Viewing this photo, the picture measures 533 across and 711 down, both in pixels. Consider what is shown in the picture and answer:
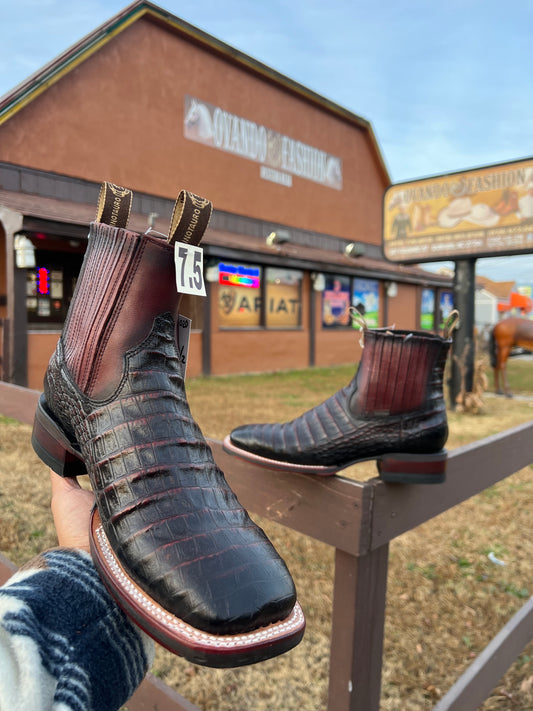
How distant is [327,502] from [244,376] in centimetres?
902

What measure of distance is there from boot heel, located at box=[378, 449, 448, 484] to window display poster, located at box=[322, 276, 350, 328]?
11.0 m

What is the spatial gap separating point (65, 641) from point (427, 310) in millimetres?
16537

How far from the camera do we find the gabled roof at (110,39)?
23.6 feet

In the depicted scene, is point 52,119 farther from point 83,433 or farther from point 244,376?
point 83,433

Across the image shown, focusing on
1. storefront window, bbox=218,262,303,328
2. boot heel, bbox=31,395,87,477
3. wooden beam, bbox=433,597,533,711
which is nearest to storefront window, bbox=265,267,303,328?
storefront window, bbox=218,262,303,328

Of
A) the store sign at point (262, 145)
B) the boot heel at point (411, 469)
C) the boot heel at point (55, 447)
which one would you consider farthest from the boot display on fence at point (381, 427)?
the store sign at point (262, 145)

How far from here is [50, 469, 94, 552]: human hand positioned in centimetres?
66

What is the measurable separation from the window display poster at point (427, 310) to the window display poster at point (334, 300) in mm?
4243

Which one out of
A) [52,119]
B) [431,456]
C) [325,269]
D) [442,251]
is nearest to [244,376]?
[325,269]

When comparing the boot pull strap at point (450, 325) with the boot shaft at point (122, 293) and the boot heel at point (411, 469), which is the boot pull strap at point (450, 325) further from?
the boot shaft at point (122, 293)

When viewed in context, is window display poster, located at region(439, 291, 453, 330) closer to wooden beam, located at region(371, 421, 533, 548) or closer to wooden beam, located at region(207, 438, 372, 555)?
wooden beam, located at region(371, 421, 533, 548)

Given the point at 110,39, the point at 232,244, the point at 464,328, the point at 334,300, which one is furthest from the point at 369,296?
the point at 110,39

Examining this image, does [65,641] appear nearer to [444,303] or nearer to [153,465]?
[153,465]

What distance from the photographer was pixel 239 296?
10352 mm
